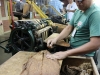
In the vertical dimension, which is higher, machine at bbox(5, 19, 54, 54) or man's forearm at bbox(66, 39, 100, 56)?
man's forearm at bbox(66, 39, 100, 56)

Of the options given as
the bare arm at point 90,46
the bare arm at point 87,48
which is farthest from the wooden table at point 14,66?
the bare arm at point 90,46

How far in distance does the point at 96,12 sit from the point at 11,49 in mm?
1327

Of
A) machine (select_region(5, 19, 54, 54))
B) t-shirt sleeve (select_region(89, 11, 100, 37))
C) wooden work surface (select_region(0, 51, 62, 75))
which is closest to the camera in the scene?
wooden work surface (select_region(0, 51, 62, 75))

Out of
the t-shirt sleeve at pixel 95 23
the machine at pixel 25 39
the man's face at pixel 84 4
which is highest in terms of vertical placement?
the man's face at pixel 84 4

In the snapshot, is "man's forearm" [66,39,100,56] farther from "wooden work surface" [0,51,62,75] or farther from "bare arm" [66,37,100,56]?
"wooden work surface" [0,51,62,75]

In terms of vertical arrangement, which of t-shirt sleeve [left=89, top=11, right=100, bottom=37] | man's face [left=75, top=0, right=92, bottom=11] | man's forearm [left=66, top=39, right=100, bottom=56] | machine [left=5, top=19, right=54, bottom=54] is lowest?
machine [left=5, top=19, right=54, bottom=54]

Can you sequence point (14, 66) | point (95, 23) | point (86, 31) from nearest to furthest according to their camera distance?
point (14, 66)
point (95, 23)
point (86, 31)

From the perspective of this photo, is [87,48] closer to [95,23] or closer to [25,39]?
[95,23]

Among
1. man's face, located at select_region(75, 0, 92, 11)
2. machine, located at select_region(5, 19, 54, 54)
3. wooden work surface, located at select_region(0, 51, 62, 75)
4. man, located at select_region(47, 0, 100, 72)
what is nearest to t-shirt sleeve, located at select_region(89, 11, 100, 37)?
man, located at select_region(47, 0, 100, 72)

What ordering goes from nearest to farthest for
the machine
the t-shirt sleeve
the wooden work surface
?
the wooden work surface
the t-shirt sleeve
the machine

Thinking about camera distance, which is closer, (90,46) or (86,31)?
(90,46)

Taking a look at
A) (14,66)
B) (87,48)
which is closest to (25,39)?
(14,66)

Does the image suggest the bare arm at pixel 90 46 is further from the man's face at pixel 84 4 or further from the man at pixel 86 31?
the man's face at pixel 84 4

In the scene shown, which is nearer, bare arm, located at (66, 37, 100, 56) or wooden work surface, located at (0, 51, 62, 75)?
wooden work surface, located at (0, 51, 62, 75)
